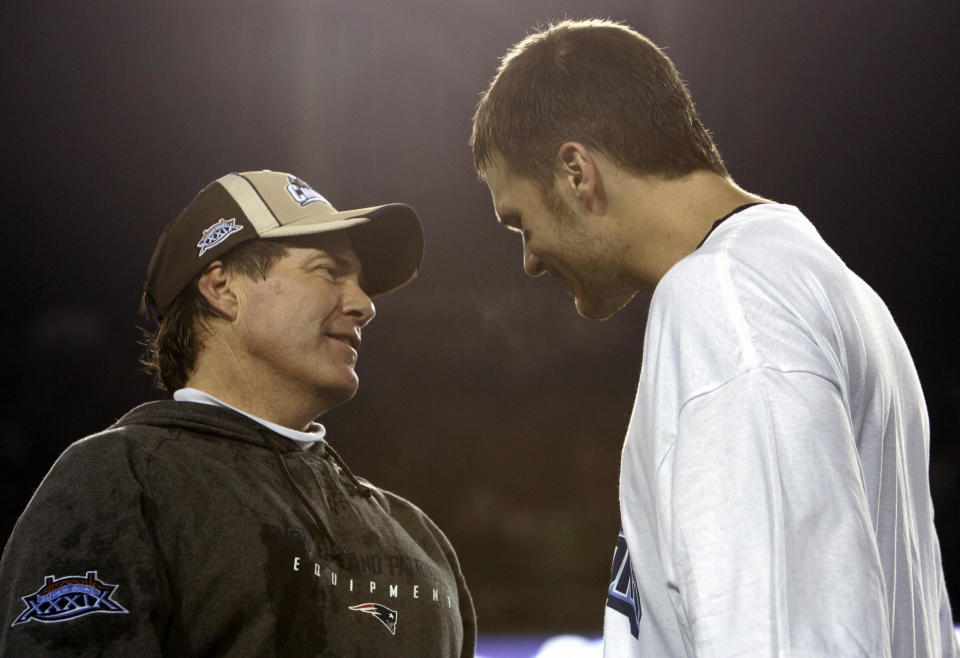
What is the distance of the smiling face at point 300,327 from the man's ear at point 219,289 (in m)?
0.01

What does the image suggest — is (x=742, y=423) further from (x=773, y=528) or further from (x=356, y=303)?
(x=356, y=303)

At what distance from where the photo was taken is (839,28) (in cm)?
335

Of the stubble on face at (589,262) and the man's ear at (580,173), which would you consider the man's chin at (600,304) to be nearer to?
the stubble on face at (589,262)

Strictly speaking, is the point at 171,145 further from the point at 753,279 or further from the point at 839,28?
the point at 753,279

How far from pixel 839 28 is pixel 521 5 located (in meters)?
1.23

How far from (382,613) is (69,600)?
47 centimetres

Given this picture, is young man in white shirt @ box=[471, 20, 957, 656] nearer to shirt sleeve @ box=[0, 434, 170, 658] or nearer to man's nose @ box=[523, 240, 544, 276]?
man's nose @ box=[523, 240, 544, 276]

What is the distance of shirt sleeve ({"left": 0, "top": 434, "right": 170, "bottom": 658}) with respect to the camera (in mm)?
1112

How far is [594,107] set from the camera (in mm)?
1158

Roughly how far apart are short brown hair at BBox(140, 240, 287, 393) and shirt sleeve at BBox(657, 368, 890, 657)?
109 centimetres

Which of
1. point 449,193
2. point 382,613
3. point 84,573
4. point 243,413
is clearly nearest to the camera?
point 84,573

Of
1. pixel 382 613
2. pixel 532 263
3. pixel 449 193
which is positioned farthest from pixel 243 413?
pixel 449 193

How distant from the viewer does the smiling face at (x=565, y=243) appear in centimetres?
115

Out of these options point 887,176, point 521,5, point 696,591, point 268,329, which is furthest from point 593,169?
point 887,176
